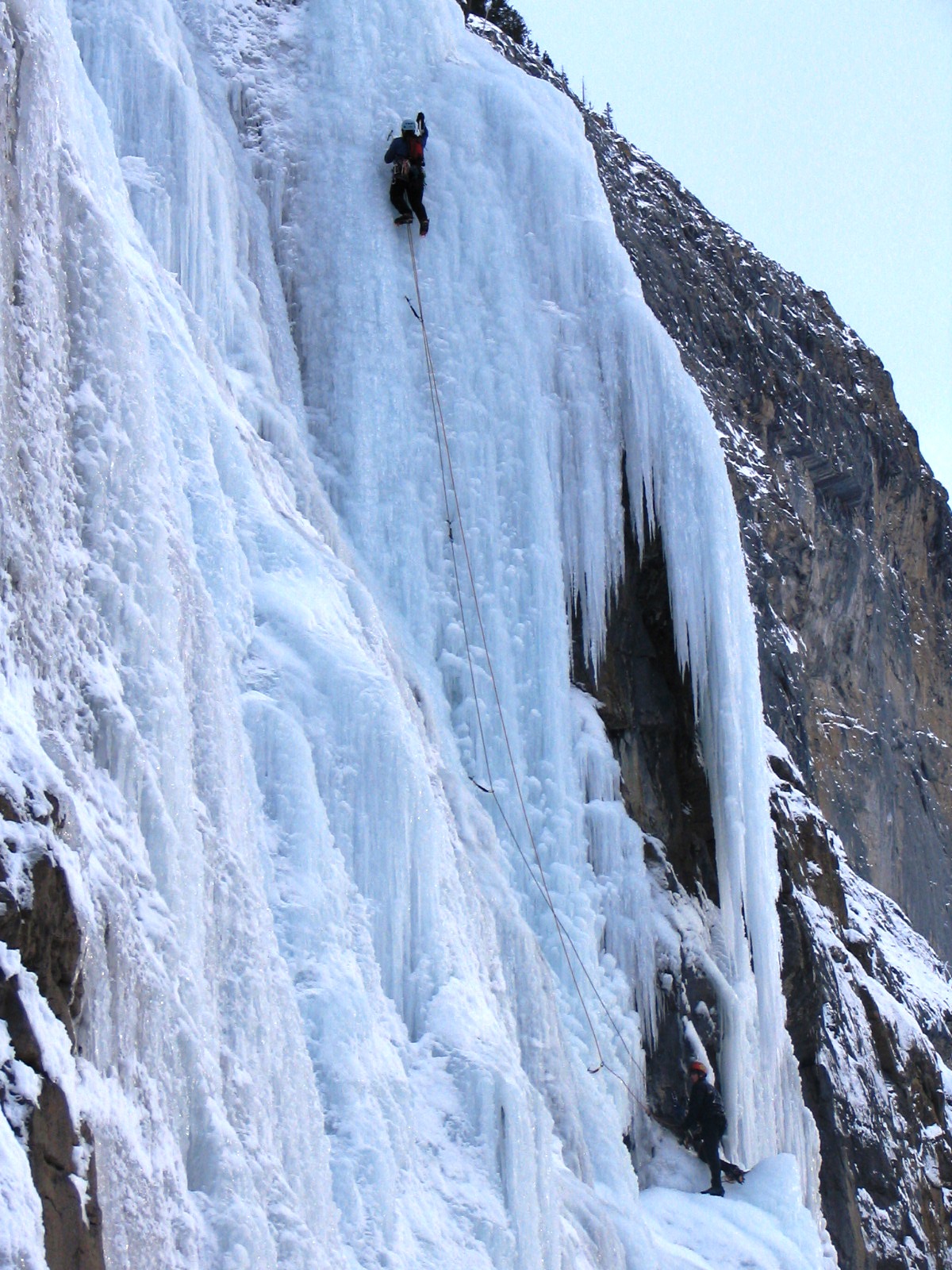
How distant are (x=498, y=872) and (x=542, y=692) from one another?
1.41m

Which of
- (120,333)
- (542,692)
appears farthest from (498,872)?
(120,333)

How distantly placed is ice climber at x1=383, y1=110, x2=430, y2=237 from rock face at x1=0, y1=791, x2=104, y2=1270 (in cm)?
695

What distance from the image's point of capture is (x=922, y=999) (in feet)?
58.0

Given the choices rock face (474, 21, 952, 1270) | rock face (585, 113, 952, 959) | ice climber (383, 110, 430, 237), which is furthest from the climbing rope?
rock face (585, 113, 952, 959)

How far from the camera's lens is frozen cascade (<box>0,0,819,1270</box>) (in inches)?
180

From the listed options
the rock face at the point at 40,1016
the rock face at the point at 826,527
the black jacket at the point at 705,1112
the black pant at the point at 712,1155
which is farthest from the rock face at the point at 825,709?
the rock face at the point at 40,1016

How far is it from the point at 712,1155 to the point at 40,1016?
249 inches

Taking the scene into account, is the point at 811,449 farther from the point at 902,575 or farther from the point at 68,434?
the point at 68,434

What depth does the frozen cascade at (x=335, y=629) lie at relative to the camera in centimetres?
458

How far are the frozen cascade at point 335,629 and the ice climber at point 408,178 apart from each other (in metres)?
0.14

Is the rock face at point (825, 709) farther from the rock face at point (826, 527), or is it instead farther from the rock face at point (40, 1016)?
the rock face at point (40, 1016)

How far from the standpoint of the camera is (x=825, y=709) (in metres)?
22.9

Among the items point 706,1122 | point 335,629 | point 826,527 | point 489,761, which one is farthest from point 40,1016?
point 826,527

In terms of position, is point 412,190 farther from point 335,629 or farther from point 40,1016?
point 40,1016
